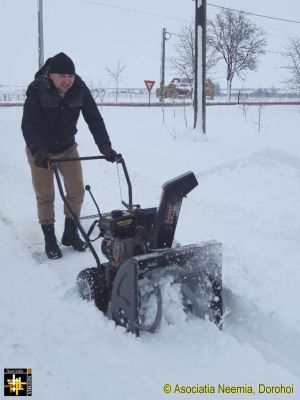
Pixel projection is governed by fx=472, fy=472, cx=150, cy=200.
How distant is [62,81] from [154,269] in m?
1.80

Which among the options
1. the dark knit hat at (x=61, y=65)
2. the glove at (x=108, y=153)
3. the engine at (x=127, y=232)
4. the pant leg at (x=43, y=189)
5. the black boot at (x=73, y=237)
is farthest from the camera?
the black boot at (x=73, y=237)

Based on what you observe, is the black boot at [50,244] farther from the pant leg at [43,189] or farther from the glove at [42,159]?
the glove at [42,159]

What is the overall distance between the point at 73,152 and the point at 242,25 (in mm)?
37720

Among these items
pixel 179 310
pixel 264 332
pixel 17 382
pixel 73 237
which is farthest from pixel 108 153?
pixel 17 382

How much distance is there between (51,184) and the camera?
4352 millimetres

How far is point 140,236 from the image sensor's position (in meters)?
3.11

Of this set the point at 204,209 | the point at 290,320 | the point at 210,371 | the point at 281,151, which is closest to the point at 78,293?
the point at 210,371

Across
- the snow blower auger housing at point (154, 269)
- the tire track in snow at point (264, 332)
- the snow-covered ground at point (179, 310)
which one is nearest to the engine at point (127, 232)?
the snow blower auger housing at point (154, 269)

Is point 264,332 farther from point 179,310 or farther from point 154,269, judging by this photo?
point 154,269

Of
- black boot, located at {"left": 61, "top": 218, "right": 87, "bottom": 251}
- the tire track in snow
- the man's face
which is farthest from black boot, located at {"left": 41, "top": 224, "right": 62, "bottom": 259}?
the tire track in snow

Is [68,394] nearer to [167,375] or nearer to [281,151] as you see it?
[167,375]

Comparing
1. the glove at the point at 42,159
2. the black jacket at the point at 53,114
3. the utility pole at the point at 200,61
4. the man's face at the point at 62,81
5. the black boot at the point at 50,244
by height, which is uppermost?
the utility pole at the point at 200,61

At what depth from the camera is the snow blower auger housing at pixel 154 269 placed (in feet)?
9.43

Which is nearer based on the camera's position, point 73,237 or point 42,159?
point 42,159
